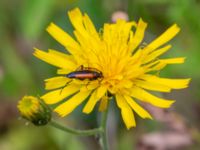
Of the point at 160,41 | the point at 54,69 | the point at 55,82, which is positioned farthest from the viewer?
the point at 54,69

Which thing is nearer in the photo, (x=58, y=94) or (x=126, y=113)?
(x=126, y=113)

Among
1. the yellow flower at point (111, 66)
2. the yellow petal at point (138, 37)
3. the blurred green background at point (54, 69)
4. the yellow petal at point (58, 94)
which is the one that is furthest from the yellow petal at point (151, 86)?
the blurred green background at point (54, 69)

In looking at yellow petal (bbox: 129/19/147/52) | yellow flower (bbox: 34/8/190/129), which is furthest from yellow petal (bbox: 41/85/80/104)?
yellow petal (bbox: 129/19/147/52)

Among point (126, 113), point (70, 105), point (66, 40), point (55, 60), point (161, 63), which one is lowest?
point (126, 113)

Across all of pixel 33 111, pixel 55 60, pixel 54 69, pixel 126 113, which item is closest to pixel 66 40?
pixel 55 60

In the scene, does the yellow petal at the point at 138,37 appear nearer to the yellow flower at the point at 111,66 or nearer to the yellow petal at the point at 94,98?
the yellow flower at the point at 111,66

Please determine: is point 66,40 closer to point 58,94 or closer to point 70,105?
point 58,94

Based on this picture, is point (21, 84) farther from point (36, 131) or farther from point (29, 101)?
point (29, 101)
